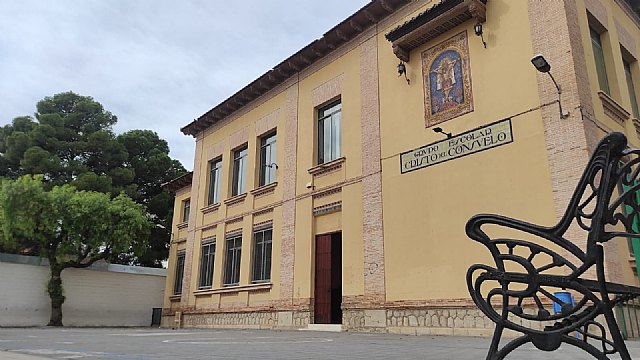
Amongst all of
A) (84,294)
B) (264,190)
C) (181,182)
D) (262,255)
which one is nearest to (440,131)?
(264,190)

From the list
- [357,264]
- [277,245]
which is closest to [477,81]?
[357,264]

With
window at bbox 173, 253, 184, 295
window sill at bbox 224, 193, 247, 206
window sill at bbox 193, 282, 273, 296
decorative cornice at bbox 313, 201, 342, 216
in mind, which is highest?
window sill at bbox 224, 193, 247, 206

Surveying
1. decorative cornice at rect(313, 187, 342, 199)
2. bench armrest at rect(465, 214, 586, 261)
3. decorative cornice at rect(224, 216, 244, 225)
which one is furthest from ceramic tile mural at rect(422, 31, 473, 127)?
bench armrest at rect(465, 214, 586, 261)

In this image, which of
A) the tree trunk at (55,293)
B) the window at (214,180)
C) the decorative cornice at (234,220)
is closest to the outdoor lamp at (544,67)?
the decorative cornice at (234,220)

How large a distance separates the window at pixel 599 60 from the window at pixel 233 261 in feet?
38.0

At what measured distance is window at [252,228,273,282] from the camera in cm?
1510

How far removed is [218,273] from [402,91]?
31.1 feet

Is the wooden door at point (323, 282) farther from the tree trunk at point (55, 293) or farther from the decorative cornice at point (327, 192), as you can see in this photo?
the tree trunk at point (55, 293)

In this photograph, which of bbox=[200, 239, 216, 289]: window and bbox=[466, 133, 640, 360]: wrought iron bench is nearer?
bbox=[466, 133, 640, 360]: wrought iron bench

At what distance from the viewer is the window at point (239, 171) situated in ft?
57.8

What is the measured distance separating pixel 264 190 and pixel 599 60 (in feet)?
33.0

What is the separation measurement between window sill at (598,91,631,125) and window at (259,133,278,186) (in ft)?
30.9

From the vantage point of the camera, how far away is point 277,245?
14703mm

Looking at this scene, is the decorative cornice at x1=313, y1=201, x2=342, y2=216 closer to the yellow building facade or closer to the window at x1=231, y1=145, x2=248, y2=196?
the yellow building facade
